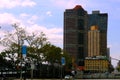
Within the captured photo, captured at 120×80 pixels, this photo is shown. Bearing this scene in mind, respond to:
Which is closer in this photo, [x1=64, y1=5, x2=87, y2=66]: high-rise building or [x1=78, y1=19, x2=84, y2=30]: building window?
[x1=64, y1=5, x2=87, y2=66]: high-rise building

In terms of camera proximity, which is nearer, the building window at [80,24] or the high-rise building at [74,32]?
the high-rise building at [74,32]

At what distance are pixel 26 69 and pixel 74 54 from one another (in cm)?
9133

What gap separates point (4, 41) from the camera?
9419 cm

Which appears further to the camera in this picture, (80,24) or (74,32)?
(80,24)

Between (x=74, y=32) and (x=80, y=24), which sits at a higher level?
(x=80, y=24)

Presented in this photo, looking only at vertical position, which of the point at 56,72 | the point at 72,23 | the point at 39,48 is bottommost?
the point at 56,72

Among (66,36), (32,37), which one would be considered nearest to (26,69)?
Result: (32,37)

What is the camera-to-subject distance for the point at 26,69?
104m

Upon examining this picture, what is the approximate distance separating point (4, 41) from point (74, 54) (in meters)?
103

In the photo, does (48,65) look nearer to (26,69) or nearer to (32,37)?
(26,69)

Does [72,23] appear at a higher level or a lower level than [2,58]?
higher

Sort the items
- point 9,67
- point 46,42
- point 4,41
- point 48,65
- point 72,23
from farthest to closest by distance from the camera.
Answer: point 72,23
point 48,65
point 9,67
point 46,42
point 4,41

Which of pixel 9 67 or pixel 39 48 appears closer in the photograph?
pixel 39 48

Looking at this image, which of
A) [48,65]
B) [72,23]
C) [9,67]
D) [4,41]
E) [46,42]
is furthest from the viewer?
[72,23]
